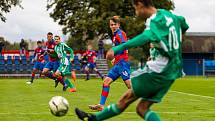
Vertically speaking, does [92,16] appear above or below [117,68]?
above

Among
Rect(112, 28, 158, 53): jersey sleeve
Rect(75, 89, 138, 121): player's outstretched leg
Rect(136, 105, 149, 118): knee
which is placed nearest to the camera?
Rect(112, 28, 158, 53): jersey sleeve

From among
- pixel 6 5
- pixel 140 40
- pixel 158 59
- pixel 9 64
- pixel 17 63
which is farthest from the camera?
pixel 6 5

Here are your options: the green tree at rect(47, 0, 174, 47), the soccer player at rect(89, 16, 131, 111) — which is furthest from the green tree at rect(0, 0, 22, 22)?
the soccer player at rect(89, 16, 131, 111)

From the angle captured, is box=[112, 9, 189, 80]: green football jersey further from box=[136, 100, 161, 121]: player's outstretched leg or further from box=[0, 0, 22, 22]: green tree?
box=[0, 0, 22, 22]: green tree

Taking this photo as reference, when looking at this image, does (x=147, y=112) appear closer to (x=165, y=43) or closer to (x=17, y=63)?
(x=165, y=43)

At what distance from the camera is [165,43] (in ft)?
21.2

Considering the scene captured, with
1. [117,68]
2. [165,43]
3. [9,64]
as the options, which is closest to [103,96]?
[117,68]

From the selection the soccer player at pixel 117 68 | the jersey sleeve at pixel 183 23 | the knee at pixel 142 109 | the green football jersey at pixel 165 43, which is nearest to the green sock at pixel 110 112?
the knee at pixel 142 109

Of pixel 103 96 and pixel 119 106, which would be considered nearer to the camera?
pixel 119 106

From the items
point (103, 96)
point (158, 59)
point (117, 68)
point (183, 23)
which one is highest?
point (183, 23)

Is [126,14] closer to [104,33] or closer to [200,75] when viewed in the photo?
[104,33]

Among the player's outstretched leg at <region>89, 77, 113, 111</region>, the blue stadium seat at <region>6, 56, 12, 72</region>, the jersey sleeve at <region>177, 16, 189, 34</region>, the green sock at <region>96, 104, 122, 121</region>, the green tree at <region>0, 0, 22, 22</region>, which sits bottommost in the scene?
the blue stadium seat at <region>6, 56, 12, 72</region>

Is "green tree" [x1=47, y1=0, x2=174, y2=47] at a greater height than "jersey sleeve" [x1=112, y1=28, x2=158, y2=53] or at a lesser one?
greater

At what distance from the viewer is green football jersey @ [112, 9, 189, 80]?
6.41 meters
